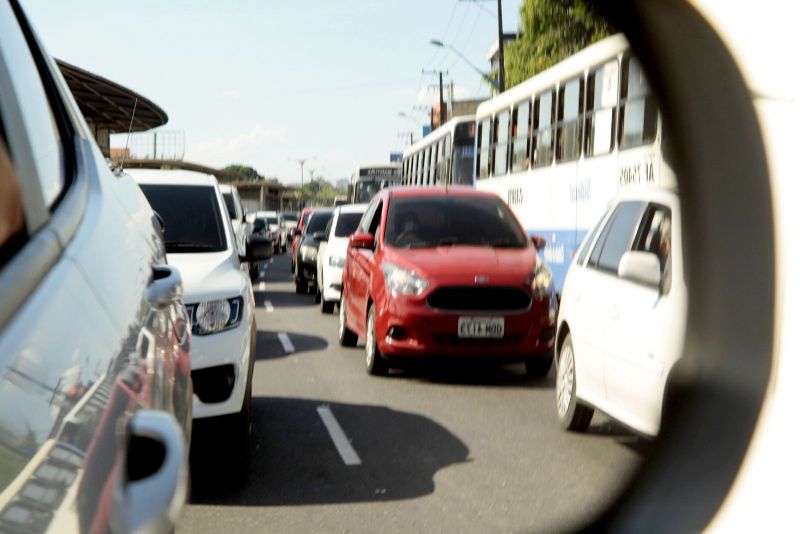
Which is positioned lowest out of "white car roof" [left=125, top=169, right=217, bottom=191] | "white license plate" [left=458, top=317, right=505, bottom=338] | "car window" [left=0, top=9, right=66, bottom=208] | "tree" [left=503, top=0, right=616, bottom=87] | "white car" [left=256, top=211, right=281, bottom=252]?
"white car" [left=256, top=211, right=281, bottom=252]

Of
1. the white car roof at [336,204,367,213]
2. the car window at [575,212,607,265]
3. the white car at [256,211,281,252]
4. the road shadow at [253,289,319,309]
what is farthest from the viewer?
→ the white car at [256,211,281,252]

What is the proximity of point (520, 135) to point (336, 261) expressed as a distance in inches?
151

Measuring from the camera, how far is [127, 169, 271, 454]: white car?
6.05 meters

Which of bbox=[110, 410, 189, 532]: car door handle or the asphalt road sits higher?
bbox=[110, 410, 189, 532]: car door handle

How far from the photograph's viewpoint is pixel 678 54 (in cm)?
760

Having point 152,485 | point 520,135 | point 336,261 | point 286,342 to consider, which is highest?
point 520,135

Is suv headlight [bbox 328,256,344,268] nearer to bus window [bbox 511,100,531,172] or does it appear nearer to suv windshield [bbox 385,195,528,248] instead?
bus window [bbox 511,100,531,172]

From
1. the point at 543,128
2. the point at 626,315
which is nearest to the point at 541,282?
the point at 626,315

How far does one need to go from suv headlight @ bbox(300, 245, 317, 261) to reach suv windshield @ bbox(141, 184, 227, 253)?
43.7ft

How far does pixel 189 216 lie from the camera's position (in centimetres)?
800

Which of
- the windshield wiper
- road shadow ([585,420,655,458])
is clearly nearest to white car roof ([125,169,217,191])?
the windshield wiper

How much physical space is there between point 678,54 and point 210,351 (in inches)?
144

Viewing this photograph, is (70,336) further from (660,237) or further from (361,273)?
(361,273)

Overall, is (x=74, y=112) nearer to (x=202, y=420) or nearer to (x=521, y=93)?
(x=202, y=420)
